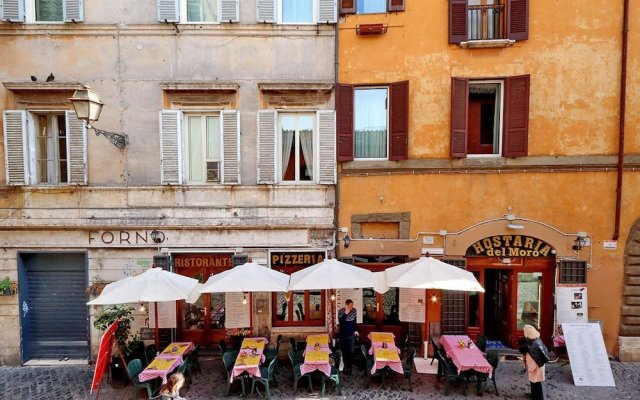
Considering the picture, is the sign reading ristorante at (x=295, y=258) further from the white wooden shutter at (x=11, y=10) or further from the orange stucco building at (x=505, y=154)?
the white wooden shutter at (x=11, y=10)

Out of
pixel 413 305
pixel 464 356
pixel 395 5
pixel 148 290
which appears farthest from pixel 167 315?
pixel 395 5

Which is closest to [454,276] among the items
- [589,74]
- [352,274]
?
[352,274]

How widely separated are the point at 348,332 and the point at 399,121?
5.58m

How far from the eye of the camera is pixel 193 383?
787 cm

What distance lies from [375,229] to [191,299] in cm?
495

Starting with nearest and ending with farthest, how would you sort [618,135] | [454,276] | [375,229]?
[454,276]
[618,135]
[375,229]

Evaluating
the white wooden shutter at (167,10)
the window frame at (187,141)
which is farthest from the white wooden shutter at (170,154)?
the white wooden shutter at (167,10)

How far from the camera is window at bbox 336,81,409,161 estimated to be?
890 centimetres

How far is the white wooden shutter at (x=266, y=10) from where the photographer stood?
28.9ft

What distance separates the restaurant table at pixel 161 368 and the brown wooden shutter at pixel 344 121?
6229 mm

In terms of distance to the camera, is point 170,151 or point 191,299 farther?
point 170,151

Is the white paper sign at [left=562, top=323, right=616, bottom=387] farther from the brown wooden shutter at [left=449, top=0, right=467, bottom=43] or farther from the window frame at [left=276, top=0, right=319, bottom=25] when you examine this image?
the window frame at [left=276, top=0, right=319, bottom=25]

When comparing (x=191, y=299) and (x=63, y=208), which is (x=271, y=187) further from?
(x=63, y=208)

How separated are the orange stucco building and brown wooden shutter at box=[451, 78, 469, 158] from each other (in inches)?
1.5
